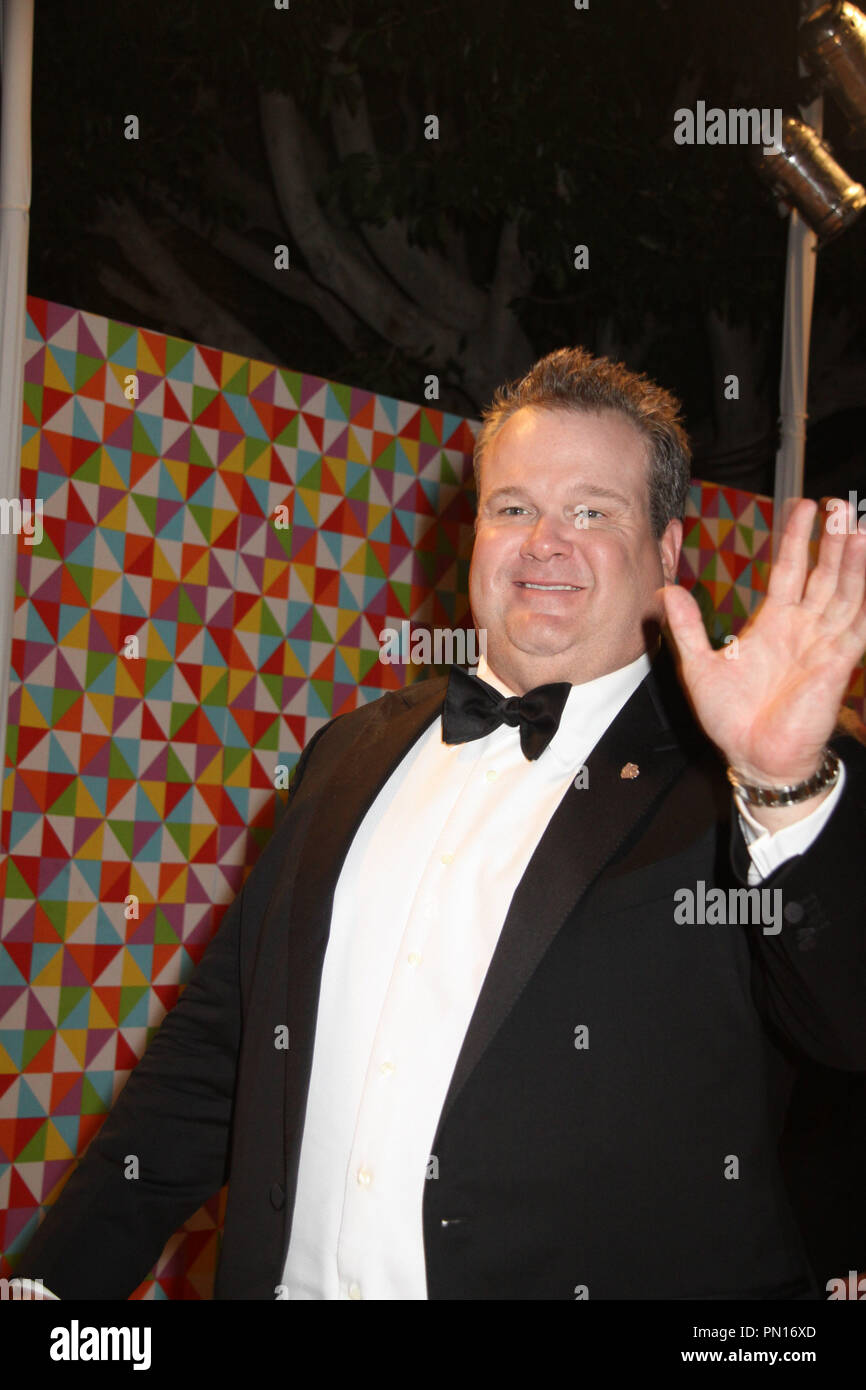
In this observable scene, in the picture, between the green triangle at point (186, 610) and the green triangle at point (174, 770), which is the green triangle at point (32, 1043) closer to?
the green triangle at point (174, 770)

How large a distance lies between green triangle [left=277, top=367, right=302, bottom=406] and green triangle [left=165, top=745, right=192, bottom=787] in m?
1.05

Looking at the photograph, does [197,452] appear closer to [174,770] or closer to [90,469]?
[90,469]

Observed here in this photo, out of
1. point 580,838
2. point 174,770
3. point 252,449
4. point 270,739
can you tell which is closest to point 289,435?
point 252,449

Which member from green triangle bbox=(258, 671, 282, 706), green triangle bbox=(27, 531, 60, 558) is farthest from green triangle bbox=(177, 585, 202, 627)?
green triangle bbox=(27, 531, 60, 558)

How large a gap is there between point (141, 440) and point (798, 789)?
236 cm

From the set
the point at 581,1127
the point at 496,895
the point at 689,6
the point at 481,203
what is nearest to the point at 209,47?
the point at 481,203

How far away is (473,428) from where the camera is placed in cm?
367

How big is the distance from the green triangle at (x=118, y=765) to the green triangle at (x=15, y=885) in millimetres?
322

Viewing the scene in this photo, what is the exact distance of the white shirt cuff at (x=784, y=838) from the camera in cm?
118

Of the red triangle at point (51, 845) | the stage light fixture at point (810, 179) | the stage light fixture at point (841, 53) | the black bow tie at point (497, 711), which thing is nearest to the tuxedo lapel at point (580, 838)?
the black bow tie at point (497, 711)

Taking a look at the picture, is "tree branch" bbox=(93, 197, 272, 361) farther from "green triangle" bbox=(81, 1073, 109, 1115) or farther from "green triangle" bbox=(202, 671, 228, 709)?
"green triangle" bbox=(81, 1073, 109, 1115)

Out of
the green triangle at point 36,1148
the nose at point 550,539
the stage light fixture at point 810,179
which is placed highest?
the stage light fixture at point 810,179

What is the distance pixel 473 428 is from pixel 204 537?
0.95m

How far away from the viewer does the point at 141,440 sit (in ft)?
10.2
